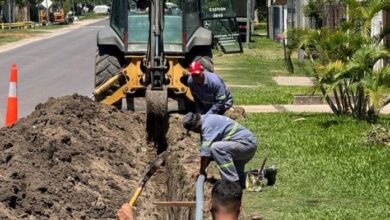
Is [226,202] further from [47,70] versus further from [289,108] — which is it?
[47,70]

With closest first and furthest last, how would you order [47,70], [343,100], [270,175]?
[270,175], [343,100], [47,70]

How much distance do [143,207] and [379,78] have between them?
6.59 metres

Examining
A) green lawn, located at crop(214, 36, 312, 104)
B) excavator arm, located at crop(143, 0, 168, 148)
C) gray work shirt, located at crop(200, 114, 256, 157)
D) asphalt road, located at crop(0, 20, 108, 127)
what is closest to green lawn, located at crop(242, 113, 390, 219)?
gray work shirt, located at crop(200, 114, 256, 157)

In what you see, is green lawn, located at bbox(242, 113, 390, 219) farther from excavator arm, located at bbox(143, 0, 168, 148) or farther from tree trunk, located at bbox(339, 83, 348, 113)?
excavator arm, located at bbox(143, 0, 168, 148)

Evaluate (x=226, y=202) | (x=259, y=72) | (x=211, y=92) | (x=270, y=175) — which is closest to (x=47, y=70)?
(x=259, y=72)

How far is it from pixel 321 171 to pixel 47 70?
21.9 meters

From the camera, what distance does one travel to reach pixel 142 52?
15.9 m

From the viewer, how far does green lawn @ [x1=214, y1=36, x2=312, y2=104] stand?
21984 mm

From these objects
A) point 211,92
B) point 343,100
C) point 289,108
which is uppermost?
point 211,92

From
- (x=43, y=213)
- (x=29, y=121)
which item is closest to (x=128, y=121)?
(x=29, y=121)

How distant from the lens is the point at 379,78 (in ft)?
52.5

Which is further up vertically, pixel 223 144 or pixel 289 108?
pixel 223 144

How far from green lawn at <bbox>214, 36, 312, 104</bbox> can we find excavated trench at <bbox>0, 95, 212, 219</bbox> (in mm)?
5184

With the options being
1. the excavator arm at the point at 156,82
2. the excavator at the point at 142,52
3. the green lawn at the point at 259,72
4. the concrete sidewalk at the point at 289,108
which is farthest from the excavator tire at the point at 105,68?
the green lawn at the point at 259,72
